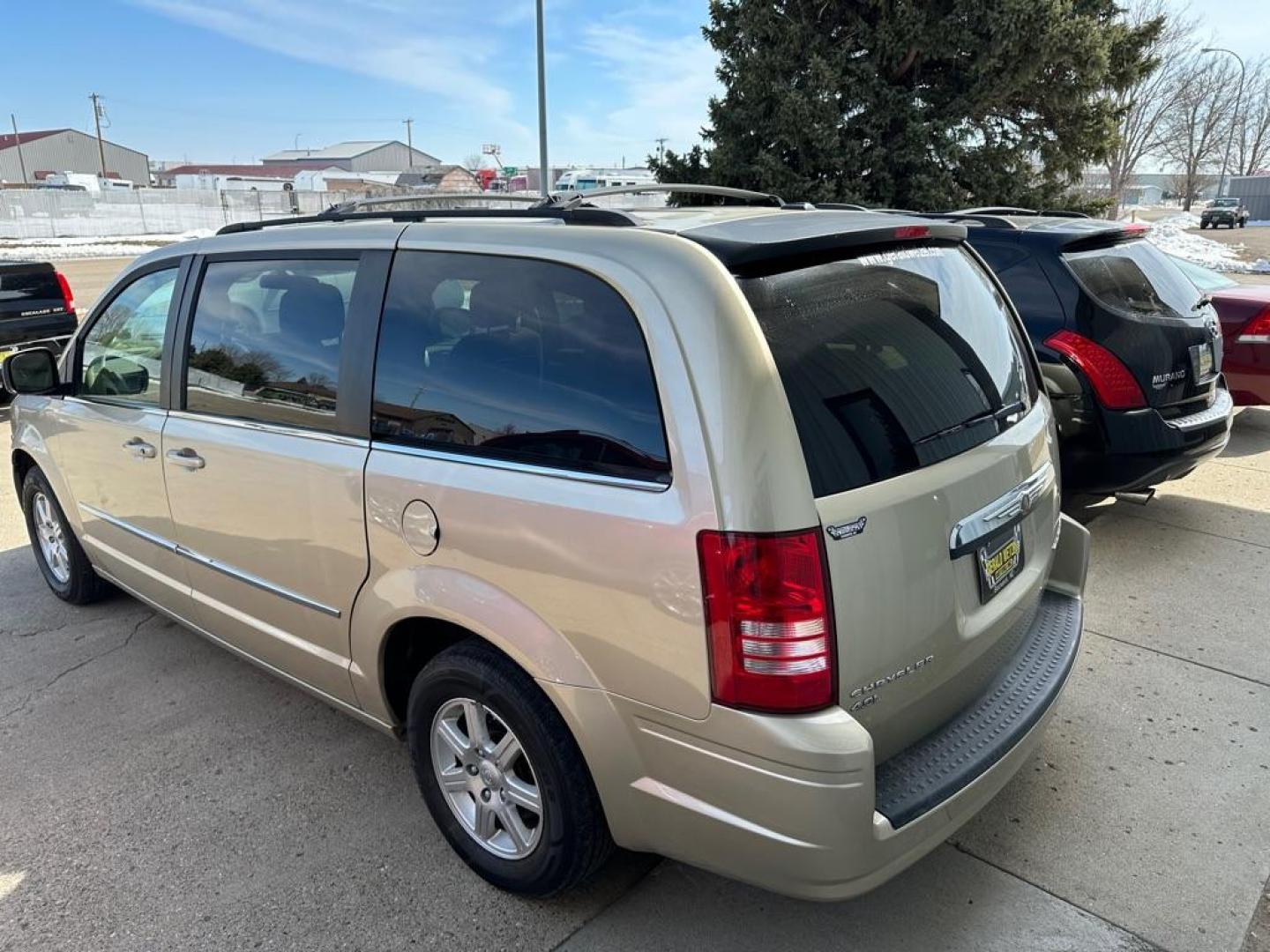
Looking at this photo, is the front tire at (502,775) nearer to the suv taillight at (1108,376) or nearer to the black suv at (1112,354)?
the black suv at (1112,354)

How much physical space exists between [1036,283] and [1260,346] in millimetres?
3349

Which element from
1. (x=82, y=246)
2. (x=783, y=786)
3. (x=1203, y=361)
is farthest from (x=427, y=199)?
(x=82, y=246)

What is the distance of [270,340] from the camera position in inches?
113

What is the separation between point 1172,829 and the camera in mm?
2639

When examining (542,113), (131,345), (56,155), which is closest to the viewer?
(131,345)

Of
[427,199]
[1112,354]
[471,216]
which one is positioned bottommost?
[1112,354]

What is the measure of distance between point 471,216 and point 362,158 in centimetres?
12402

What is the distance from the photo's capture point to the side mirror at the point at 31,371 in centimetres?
376

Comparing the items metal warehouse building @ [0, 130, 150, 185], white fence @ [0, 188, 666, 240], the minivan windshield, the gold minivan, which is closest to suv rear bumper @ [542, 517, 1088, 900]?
the gold minivan

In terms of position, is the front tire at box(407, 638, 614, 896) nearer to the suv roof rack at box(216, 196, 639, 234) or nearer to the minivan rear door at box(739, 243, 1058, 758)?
the minivan rear door at box(739, 243, 1058, 758)

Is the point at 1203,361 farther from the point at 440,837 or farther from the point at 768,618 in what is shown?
the point at 440,837

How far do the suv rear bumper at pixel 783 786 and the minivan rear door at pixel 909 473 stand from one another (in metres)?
0.11

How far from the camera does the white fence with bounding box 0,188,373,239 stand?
3878cm

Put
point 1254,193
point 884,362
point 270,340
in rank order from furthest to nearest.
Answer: point 1254,193
point 270,340
point 884,362
